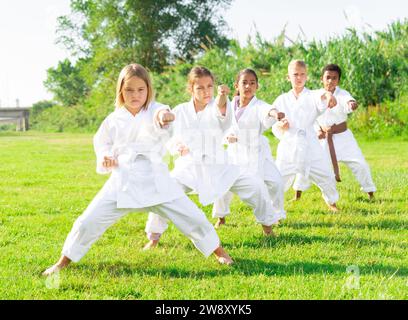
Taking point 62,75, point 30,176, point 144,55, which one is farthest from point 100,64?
point 30,176

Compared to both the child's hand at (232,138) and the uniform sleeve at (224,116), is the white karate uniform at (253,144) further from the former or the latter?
the uniform sleeve at (224,116)

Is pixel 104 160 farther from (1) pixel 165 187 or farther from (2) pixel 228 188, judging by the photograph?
(2) pixel 228 188

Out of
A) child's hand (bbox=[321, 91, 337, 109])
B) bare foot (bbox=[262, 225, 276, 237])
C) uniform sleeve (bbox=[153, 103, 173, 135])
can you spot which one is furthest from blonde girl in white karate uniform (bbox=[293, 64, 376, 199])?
uniform sleeve (bbox=[153, 103, 173, 135])

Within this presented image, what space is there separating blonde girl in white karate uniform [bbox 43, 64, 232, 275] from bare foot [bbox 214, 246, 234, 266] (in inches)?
5.6

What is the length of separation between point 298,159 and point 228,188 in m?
1.71

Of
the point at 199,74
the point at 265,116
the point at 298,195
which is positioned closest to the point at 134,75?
the point at 199,74

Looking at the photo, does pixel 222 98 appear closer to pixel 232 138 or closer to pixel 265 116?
pixel 232 138

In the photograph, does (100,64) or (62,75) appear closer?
(100,64)

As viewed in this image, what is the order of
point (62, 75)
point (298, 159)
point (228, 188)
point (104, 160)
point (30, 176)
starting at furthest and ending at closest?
point (62, 75)
point (30, 176)
point (298, 159)
point (228, 188)
point (104, 160)
